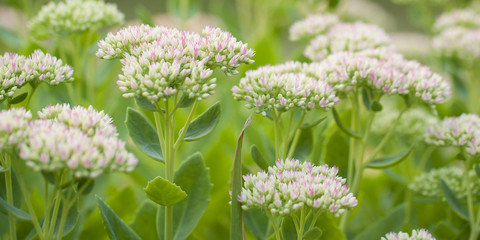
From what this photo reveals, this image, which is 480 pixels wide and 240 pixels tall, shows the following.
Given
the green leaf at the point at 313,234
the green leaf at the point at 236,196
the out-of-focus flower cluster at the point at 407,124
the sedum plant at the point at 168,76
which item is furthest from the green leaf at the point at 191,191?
the out-of-focus flower cluster at the point at 407,124

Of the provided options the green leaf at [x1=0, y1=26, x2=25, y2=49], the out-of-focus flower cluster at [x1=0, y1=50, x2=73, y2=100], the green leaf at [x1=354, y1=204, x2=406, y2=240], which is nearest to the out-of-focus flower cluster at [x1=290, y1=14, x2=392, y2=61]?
the green leaf at [x1=354, y1=204, x2=406, y2=240]

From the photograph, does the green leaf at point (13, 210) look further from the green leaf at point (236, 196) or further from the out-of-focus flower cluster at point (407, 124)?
the out-of-focus flower cluster at point (407, 124)

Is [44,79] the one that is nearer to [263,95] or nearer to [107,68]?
[263,95]

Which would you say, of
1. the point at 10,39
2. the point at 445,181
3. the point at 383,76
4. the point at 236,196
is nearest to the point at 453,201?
the point at 445,181

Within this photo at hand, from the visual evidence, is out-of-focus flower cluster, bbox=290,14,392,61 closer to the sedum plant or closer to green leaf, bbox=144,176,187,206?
the sedum plant

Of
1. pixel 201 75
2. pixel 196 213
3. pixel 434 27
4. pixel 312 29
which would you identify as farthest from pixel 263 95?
pixel 434 27

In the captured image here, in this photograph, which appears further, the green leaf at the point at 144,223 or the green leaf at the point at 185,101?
the green leaf at the point at 144,223
